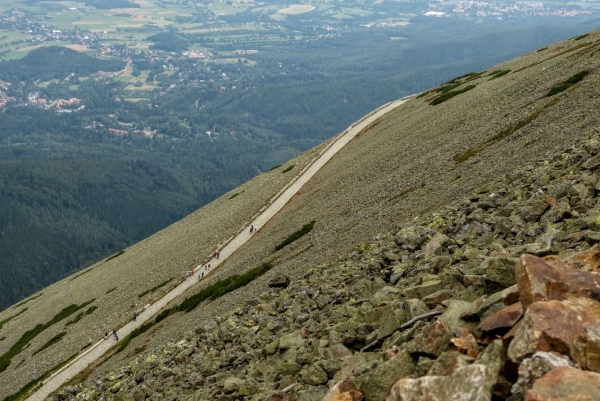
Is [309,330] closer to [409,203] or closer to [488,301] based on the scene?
[488,301]

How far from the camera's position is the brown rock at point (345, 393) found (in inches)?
551

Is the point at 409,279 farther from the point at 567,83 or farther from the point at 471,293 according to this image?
the point at 567,83

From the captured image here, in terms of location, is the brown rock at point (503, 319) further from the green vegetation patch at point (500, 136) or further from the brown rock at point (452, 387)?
the green vegetation patch at point (500, 136)

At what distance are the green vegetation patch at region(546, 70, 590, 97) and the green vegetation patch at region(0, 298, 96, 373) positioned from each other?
2224 inches

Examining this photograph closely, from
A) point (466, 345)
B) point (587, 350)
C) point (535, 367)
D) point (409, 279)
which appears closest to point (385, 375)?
point (466, 345)

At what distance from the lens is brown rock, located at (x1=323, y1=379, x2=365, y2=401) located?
45.9 feet

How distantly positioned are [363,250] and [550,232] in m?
14.9

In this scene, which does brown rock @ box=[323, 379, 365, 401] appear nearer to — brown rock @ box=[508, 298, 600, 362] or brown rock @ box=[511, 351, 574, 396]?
brown rock @ box=[508, 298, 600, 362]

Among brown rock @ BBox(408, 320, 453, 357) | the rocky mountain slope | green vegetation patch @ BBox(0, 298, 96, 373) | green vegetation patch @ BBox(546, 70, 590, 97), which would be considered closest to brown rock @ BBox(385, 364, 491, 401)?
the rocky mountain slope

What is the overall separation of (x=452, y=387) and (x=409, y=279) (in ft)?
38.8

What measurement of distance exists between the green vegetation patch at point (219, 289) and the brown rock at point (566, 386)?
109ft

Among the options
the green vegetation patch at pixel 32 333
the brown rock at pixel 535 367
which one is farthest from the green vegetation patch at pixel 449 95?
the brown rock at pixel 535 367

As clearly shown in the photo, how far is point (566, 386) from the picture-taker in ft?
30.6

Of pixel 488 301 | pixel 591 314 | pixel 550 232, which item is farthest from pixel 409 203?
pixel 591 314
